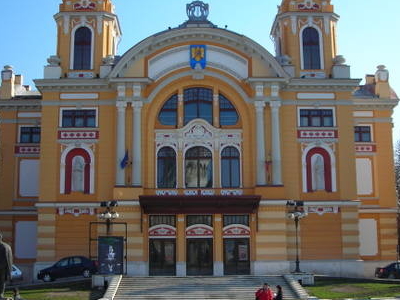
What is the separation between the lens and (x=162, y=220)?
43.3m

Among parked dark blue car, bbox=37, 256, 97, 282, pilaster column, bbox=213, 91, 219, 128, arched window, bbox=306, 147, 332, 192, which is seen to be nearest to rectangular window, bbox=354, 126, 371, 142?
arched window, bbox=306, 147, 332, 192

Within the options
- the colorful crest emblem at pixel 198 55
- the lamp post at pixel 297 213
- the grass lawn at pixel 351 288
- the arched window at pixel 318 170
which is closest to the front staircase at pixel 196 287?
the grass lawn at pixel 351 288

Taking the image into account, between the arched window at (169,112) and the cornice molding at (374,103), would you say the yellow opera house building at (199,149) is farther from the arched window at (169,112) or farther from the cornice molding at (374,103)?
the cornice molding at (374,103)

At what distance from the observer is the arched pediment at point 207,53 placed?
44.7 meters

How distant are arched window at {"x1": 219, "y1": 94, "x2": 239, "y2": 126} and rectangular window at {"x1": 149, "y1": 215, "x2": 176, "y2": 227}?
771cm

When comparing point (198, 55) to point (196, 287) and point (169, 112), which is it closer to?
point (169, 112)

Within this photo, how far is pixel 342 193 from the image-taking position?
44.5m

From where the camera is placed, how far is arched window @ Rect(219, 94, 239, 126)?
45.2 m

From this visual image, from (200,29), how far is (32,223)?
788 inches

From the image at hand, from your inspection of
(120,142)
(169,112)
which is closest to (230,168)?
(169,112)

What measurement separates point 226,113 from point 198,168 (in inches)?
179

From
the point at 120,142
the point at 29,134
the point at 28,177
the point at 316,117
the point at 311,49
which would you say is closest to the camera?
the point at 120,142

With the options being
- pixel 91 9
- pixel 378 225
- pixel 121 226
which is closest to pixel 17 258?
pixel 121 226

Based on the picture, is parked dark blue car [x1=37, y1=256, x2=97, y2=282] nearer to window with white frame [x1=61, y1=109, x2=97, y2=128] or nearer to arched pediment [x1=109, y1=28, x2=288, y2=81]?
window with white frame [x1=61, y1=109, x2=97, y2=128]
